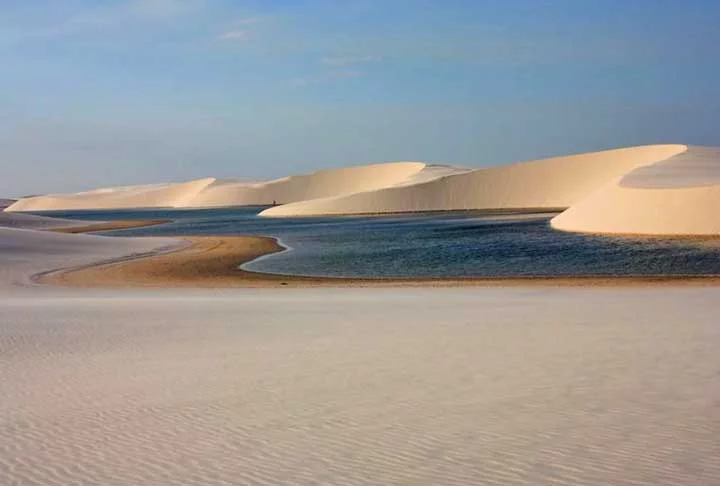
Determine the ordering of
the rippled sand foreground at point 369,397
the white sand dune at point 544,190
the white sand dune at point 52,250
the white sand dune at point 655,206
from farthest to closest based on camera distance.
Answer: the white sand dune at point 544,190, the white sand dune at point 655,206, the white sand dune at point 52,250, the rippled sand foreground at point 369,397

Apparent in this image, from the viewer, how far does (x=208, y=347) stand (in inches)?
476

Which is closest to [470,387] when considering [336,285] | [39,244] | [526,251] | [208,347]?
[208,347]

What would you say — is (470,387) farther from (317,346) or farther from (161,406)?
(317,346)

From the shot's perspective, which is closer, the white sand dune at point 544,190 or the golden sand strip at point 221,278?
the golden sand strip at point 221,278

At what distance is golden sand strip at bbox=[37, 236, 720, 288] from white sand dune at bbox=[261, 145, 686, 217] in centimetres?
5736

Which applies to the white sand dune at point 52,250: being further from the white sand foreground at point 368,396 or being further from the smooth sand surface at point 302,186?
the smooth sand surface at point 302,186

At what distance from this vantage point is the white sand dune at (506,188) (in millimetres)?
90125

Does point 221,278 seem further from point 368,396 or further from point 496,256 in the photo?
point 368,396

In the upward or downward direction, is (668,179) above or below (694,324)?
above

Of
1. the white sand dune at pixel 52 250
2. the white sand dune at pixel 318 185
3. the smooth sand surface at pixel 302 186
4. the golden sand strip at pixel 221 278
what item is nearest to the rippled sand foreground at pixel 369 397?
the golden sand strip at pixel 221 278

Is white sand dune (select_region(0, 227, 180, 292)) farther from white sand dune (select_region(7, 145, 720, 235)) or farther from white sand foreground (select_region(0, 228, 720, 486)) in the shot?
white sand dune (select_region(7, 145, 720, 235))

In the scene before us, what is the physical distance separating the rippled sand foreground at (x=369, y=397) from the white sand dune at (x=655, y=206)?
26.6 m

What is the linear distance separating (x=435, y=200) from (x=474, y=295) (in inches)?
3000

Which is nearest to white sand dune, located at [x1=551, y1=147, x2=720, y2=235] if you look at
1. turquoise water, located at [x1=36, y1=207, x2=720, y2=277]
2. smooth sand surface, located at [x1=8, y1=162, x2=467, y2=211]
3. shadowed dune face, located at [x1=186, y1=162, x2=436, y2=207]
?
turquoise water, located at [x1=36, y1=207, x2=720, y2=277]
